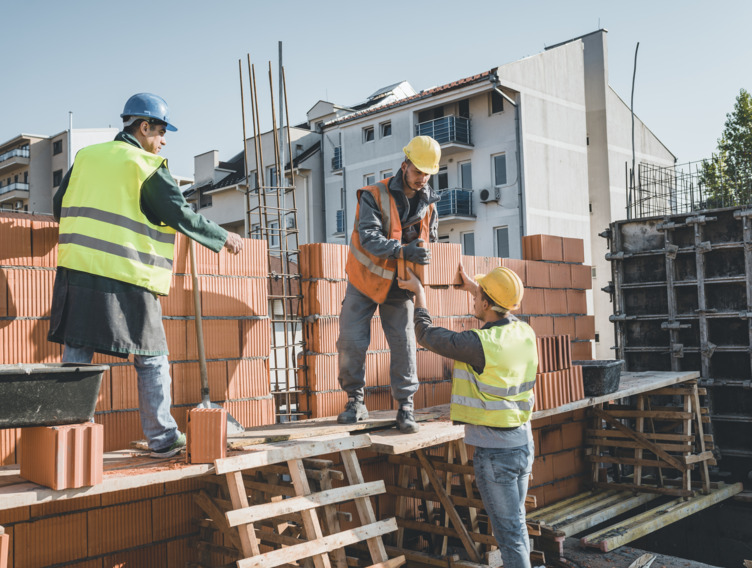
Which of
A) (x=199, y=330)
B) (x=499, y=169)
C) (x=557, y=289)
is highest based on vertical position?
(x=499, y=169)

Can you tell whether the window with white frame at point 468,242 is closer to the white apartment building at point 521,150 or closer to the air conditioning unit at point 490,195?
the white apartment building at point 521,150

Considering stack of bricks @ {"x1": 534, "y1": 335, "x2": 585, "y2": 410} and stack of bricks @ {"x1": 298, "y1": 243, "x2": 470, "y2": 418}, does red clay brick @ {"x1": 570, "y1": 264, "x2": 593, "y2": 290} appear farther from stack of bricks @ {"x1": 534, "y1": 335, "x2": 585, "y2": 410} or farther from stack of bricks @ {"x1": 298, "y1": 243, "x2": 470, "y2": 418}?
stack of bricks @ {"x1": 298, "y1": 243, "x2": 470, "y2": 418}

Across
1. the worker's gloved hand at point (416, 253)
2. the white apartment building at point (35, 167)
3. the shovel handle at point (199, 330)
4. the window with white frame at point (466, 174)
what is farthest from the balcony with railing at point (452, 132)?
the white apartment building at point (35, 167)

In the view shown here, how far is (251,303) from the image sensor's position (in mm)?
5332

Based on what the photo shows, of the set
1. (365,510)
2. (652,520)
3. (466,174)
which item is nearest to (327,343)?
(365,510)

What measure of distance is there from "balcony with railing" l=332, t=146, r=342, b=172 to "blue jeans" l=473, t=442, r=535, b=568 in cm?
2702

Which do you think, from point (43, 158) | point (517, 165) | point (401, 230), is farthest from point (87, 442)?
point (43, 158)

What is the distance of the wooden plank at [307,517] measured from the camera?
3.81 meters

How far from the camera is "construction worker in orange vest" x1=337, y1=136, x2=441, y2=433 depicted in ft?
15.4

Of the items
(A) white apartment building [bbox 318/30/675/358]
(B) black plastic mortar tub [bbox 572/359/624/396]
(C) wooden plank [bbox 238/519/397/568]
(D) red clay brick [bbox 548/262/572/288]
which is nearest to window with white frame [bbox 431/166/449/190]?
(A) white apartment building [bbox 318/30/675/358]

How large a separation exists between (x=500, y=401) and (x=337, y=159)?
89.8 ft

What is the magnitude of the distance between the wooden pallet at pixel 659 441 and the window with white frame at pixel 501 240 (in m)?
16.2

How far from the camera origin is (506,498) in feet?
13.1

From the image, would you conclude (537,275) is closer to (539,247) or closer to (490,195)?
(539,247)
